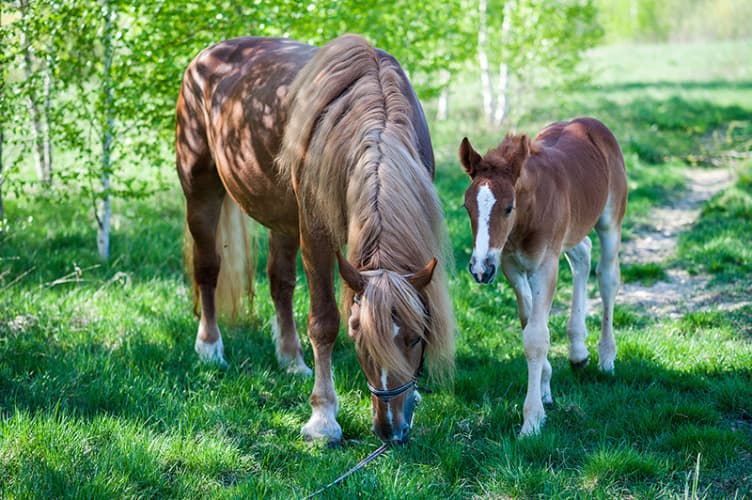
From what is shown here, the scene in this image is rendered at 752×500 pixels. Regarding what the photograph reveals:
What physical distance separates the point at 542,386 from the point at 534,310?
537mm

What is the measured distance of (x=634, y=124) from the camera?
15.4 meters

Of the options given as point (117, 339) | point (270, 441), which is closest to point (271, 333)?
point (117, 339)

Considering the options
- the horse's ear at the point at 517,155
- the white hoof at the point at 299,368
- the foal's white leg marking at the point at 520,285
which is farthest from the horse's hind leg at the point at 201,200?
the horse's ear at the point at 517,155

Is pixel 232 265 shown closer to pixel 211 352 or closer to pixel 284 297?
pixel 284 297

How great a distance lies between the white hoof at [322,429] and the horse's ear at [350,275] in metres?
1.05

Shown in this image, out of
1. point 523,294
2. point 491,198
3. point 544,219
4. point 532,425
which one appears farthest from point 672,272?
point 491,198

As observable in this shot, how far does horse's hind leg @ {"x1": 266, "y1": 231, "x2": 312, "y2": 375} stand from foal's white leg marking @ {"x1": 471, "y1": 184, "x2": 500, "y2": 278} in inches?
70.5

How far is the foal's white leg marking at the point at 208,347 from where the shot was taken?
4754 mm

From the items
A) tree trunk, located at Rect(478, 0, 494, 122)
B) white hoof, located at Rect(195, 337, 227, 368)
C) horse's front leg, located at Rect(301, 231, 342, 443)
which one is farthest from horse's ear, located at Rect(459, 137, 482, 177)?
tree trunk, located at Rect(478, 0, 494, 122)

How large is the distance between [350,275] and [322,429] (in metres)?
1.16

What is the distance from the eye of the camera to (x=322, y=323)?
3.90m

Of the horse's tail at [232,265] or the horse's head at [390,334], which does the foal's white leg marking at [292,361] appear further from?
the horse's head at [390,334]

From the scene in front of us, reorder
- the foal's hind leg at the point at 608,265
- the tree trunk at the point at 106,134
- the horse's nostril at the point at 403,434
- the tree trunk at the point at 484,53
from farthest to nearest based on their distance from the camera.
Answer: the tree trunk at the point at 484,53, the tree trunk at the point at 106,134, the foal's hind leg at the point at 608,265, the horse's nostril at the point at 403,434

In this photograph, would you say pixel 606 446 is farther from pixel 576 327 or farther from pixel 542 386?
pixel 576 327
